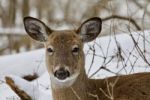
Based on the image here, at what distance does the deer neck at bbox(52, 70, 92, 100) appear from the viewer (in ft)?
24.4

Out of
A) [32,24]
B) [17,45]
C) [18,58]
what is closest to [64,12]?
[17,45]

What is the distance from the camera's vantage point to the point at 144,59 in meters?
8.47

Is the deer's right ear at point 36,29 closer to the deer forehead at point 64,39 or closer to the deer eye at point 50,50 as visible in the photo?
the deer forehead at point 64,39

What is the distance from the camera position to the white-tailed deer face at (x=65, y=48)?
7.27m

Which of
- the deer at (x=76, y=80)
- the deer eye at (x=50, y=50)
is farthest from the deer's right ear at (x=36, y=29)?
the deer eye at (x=50, y=50)

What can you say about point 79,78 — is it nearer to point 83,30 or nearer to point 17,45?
point 83,30

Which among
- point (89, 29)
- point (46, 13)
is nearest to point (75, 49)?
point (89, 29)

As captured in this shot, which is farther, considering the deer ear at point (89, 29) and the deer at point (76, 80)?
the deer ear at point (89, 29)

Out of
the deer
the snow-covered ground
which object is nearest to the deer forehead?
the deer

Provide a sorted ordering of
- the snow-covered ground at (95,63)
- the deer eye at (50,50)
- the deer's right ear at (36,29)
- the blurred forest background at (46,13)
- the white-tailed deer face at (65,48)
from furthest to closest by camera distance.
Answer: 1. the blurred forest background at (46,13)
2. the snow-covered ground at (95,63)
3. the deer's right ear at (36,29)
4. the deer eye at (50,50)
5. the white-tailed deer face at (65,48)

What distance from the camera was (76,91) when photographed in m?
7.48

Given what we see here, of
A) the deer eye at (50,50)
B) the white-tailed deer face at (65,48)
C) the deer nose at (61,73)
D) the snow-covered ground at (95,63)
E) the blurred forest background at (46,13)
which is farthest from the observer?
the blurred forest background at (46,13)

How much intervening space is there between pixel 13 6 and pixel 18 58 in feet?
19.2

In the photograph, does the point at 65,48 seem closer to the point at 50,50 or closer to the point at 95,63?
the point at 50,50
